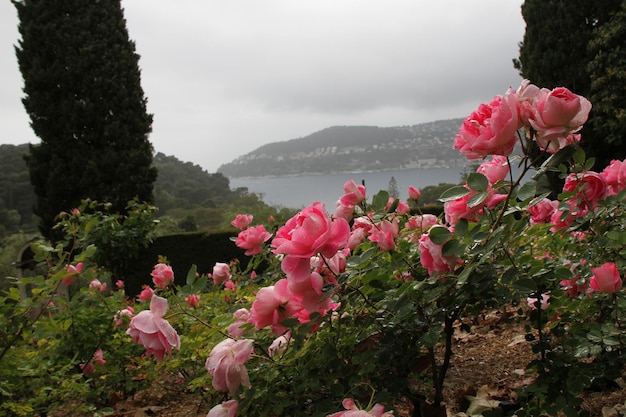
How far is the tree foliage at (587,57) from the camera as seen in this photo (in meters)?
7.59

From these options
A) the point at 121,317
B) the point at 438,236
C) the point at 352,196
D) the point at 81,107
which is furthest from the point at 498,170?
the point at 81,107

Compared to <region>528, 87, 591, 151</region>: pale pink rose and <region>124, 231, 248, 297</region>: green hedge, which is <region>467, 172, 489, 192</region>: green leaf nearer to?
<region>528, 87, 591, 151</region>: pale pink rose

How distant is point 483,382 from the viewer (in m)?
1.53

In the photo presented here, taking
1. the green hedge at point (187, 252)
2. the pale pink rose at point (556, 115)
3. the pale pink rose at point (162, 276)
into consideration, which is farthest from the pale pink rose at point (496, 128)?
the green hedge at point (187, 252)

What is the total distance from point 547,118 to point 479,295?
39 centimetres

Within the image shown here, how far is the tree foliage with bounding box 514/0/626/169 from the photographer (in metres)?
7.59

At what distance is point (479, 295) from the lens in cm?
91

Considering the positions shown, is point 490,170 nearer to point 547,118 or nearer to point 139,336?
point 547,118

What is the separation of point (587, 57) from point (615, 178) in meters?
8.85

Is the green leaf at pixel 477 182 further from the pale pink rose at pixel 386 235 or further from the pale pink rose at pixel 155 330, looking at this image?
the pale pink rose at pixel 155 330

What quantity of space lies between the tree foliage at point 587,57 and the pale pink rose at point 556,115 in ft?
26.2

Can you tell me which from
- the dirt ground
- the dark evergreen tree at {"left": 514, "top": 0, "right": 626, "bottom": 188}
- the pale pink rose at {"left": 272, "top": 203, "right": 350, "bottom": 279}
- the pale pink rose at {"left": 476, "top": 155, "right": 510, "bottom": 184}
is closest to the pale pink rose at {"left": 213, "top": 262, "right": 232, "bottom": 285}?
the dirt ground

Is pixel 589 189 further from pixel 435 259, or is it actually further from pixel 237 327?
pixel 237 327

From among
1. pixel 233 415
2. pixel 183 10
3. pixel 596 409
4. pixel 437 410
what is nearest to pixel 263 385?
pixel 233 415
